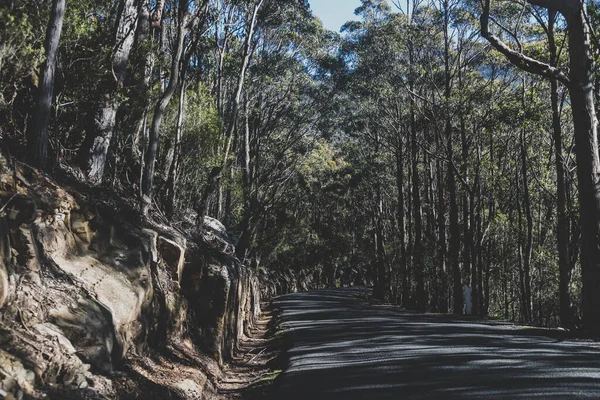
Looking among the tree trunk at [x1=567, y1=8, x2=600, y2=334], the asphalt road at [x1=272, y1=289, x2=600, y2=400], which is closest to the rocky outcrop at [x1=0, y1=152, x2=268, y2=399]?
the asphalt road at [x1=272, y1=289, x2=600, y2=400]

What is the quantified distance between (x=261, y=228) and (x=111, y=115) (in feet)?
84.3

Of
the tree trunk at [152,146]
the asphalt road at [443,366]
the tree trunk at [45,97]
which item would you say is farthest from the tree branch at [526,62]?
the tree trunk at [45,97]

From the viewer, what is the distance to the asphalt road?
5.76 m

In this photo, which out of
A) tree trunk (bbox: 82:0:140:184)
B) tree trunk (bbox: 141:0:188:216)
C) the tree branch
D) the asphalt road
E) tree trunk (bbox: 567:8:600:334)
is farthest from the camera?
tree trunk (bbox: 141:0:188:216)

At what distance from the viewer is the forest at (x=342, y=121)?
9.77 meters

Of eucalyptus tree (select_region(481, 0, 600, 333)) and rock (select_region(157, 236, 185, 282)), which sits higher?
eucalyptus tree (select_region(481, 0, 600, 333))

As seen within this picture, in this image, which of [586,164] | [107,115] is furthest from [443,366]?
[107,115]

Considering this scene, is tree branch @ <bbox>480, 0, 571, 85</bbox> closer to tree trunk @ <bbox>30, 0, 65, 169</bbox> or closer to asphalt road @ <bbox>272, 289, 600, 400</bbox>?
asphalt road @ <bbox>272, 289, 600, 400</bbox>

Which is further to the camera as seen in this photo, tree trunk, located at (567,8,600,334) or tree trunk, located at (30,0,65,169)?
tree trunk, located at (567,8,600,334)

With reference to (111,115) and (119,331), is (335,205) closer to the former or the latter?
(111,115)

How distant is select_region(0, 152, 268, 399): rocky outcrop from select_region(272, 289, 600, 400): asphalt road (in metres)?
1.70

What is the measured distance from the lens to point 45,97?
7016mm

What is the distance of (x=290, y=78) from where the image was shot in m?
31.8

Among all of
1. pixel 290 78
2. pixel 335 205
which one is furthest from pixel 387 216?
pixel 290 78
